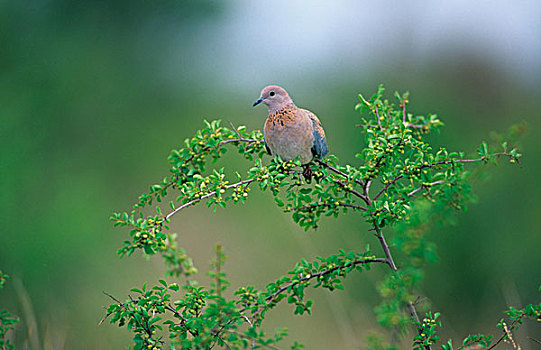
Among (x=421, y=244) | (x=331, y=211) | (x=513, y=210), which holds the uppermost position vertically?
(x=513, y=210)

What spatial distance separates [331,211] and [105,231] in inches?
158

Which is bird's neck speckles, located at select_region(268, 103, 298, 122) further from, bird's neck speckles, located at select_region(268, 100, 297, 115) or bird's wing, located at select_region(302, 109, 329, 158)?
bird's wing, located at select_region(302, 109, 329, 158)

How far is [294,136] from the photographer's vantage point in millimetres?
2135

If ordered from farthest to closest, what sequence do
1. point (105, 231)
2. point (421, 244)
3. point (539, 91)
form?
point (539, 91) → point (105, 231) → point (421, 244)

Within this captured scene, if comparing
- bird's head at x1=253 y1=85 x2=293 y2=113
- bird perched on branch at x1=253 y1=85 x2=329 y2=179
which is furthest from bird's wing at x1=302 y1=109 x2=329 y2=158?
bird's head at x1=253 y1=85 x2=293 y2=113

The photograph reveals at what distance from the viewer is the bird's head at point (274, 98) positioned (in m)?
2.41

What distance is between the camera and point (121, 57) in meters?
6.84

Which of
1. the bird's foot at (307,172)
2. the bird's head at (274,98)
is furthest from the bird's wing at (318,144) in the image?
the bird's head at (274,98)

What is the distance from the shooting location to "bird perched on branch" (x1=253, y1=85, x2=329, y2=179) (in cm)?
212

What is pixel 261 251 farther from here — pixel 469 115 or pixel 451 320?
pixel 469 115

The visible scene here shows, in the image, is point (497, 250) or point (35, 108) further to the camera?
point (35, 108)

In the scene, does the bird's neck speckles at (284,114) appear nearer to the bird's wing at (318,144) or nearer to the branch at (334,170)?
the bird's wing at (318,144)

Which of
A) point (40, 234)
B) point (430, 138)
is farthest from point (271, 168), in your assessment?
point (40, 234)

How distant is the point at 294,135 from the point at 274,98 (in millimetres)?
367
